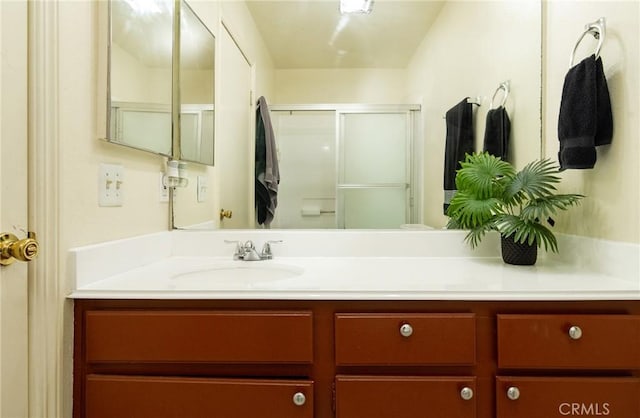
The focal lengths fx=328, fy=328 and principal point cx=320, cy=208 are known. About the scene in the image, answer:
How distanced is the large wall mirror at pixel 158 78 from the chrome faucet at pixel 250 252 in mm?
405

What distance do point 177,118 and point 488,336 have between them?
130 centimetres

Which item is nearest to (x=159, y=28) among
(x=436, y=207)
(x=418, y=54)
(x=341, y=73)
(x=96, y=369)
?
(x=341, y=73)

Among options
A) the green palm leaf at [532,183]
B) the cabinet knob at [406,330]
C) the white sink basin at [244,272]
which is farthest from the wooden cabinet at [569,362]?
the white sink basin at [244,272]

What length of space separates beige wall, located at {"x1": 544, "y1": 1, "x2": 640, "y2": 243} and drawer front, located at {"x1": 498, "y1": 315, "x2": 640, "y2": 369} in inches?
11.7

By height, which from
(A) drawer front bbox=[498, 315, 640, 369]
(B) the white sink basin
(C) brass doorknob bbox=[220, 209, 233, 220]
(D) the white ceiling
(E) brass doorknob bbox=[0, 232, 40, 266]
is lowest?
(A) drawer front bbox=[498, 315, 640, 369]

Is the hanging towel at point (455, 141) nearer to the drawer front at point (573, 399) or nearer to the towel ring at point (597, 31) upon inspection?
the towel ring at point (597, 31)

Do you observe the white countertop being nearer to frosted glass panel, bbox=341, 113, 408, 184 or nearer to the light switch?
the light switch

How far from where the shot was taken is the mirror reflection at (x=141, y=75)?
0.94 m

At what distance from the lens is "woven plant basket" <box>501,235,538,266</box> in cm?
111

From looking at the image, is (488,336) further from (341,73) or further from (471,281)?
(341,73)

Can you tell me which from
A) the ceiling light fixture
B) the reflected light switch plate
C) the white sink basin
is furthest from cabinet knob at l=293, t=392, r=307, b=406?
the ceiling light fixture

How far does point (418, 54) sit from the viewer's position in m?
1.33

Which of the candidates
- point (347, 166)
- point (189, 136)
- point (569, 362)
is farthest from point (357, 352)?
point (189, 136)

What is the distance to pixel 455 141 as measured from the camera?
52.4 inches
